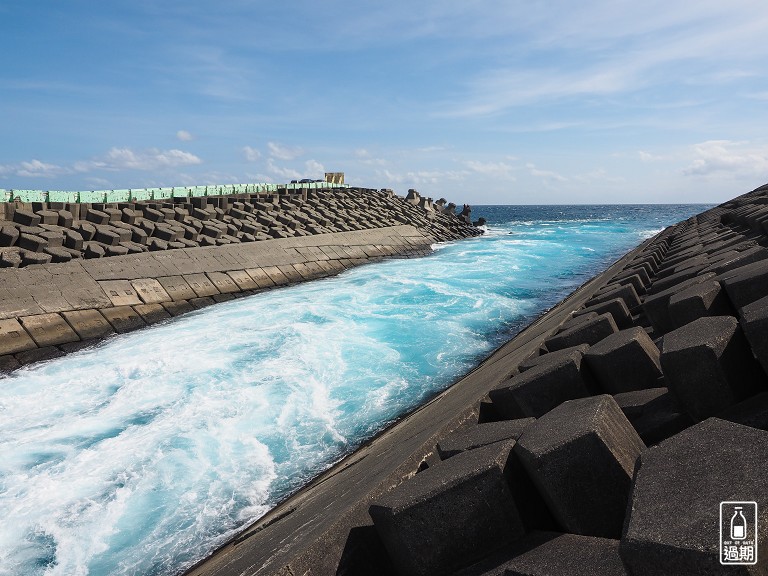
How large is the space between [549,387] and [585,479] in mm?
1338

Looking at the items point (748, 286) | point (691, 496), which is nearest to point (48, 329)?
point (748, 286)

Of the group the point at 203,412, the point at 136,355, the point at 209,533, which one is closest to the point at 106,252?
the point at 136,355

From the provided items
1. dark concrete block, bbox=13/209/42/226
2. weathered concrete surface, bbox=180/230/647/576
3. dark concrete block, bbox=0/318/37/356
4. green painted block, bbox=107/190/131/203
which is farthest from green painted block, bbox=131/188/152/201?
weathered concrete surface, bbox=180/230/647/576

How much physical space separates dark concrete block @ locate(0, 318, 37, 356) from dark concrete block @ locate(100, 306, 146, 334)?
152 cm

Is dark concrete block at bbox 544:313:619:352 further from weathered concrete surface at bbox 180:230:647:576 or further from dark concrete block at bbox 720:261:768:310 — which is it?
dark concrete block at bbox 720:261:768:310

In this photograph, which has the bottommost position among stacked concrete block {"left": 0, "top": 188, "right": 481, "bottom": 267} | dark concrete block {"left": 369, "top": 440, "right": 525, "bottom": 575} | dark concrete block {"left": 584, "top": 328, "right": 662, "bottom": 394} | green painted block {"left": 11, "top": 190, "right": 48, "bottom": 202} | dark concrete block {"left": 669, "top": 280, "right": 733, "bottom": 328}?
dark concrete block {"left": 369, "top": 440, "right": 525, "bottom": 575}

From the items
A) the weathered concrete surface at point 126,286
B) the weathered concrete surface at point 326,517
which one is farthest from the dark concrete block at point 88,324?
the weathered concrete surface at point 326,517

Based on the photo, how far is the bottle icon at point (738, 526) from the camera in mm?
1363

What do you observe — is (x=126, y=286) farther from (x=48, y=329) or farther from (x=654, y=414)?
(x=654, y=414)

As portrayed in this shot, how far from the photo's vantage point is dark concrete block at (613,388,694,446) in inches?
103

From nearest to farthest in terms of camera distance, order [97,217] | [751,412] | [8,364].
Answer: [751,412], [8,364], [97,217]

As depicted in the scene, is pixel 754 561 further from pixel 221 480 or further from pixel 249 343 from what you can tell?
pixel 249 343

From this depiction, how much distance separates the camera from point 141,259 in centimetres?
1232

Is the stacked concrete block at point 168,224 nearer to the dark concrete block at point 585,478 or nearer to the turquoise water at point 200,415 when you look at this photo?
the turquoise water at point 200,415
